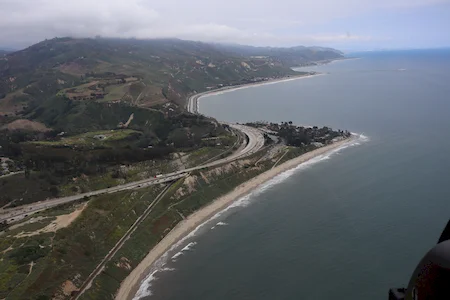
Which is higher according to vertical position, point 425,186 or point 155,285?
point 425,186

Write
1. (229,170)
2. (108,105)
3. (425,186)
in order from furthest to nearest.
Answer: (108,105) → (229,170) → (425,186)

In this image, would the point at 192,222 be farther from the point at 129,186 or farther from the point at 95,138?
the point at 95,138

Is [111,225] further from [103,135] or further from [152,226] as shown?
[103,135]

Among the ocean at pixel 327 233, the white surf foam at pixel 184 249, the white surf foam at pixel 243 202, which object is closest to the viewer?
the ocean at pixel 327 233

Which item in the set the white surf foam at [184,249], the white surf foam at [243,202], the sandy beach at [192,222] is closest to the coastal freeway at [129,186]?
the sandy beach at [192,222]

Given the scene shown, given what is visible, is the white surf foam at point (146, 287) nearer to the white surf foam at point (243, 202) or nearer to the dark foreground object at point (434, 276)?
the white surf foam at point (243, 202)

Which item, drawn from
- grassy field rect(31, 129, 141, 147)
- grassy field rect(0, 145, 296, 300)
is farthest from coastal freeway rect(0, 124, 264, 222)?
grassy field rect(31, 129, 141, 147)

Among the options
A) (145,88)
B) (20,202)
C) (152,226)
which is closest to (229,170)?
(152,226)
